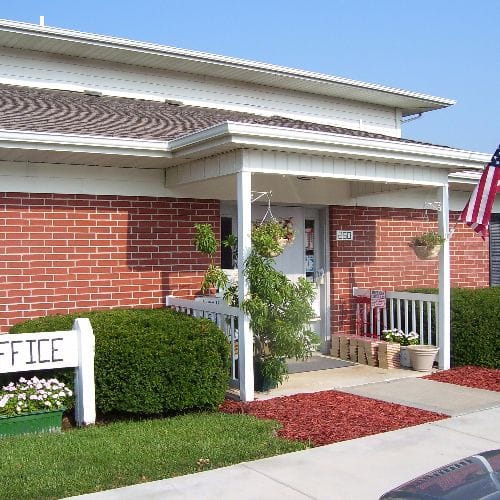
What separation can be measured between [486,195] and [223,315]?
3.82 meters

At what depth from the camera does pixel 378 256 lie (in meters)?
11.8

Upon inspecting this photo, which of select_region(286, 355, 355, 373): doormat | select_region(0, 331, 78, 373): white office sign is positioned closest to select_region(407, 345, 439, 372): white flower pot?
select_region(286, 355, 355, 373): doormat

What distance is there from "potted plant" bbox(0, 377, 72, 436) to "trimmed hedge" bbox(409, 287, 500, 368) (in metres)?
5.88

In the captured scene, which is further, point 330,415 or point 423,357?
point 423,357

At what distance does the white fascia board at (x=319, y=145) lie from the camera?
301 inches

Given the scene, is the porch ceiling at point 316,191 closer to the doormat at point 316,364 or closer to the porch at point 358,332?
the porch at point 358,332

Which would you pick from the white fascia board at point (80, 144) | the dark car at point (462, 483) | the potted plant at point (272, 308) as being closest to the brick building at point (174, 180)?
the white fascia board at point (80, 144)

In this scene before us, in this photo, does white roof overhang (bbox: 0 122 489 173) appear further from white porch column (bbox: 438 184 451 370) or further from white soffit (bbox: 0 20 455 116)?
white soffit (bbox: 0 20 455 116)

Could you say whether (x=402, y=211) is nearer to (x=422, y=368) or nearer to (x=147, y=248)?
(x=422, y=368)

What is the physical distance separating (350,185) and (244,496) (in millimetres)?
7148

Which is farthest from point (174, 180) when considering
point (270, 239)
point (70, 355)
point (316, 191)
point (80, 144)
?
point (70, 355)

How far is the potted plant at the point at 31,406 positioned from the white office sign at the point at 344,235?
5.73m

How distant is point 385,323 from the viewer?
10906mm

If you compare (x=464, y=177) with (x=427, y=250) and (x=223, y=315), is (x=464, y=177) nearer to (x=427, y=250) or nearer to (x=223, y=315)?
(x=427, y=250)
